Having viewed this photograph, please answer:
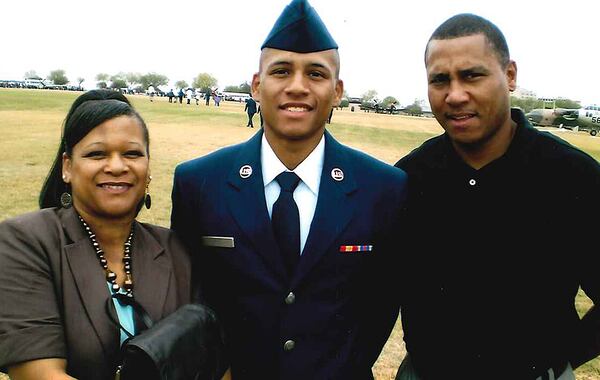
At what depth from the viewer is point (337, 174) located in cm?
253

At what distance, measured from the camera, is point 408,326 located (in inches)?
110

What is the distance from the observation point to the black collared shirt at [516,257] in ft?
7.94

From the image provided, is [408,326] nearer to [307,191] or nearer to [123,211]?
[307,191]

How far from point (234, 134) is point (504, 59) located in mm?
20418

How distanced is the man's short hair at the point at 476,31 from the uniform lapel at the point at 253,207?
1.13 meters

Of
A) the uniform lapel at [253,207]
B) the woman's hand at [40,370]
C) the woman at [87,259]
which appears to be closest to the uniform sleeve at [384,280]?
the uniform lapel at [253,207]

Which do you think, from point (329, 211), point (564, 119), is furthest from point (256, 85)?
point (564, 119)

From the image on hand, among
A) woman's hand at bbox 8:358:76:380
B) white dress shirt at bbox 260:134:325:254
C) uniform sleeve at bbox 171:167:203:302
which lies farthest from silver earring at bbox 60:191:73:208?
white dress shirt at bbox 260:134:325:254

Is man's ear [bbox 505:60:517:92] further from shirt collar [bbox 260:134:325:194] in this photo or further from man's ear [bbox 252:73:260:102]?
man's ear [bbox 252:73:260:102]

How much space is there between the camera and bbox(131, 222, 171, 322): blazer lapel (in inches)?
85.6

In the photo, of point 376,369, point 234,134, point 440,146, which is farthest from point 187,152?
point 440,146

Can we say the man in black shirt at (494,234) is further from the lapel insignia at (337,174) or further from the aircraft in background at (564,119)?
the aircraft in background at (564,119)

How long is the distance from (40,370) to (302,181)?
1.33m

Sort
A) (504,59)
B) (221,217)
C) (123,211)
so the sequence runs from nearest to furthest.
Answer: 1. (123,211)
2. (221,217)
3. (504,59)
